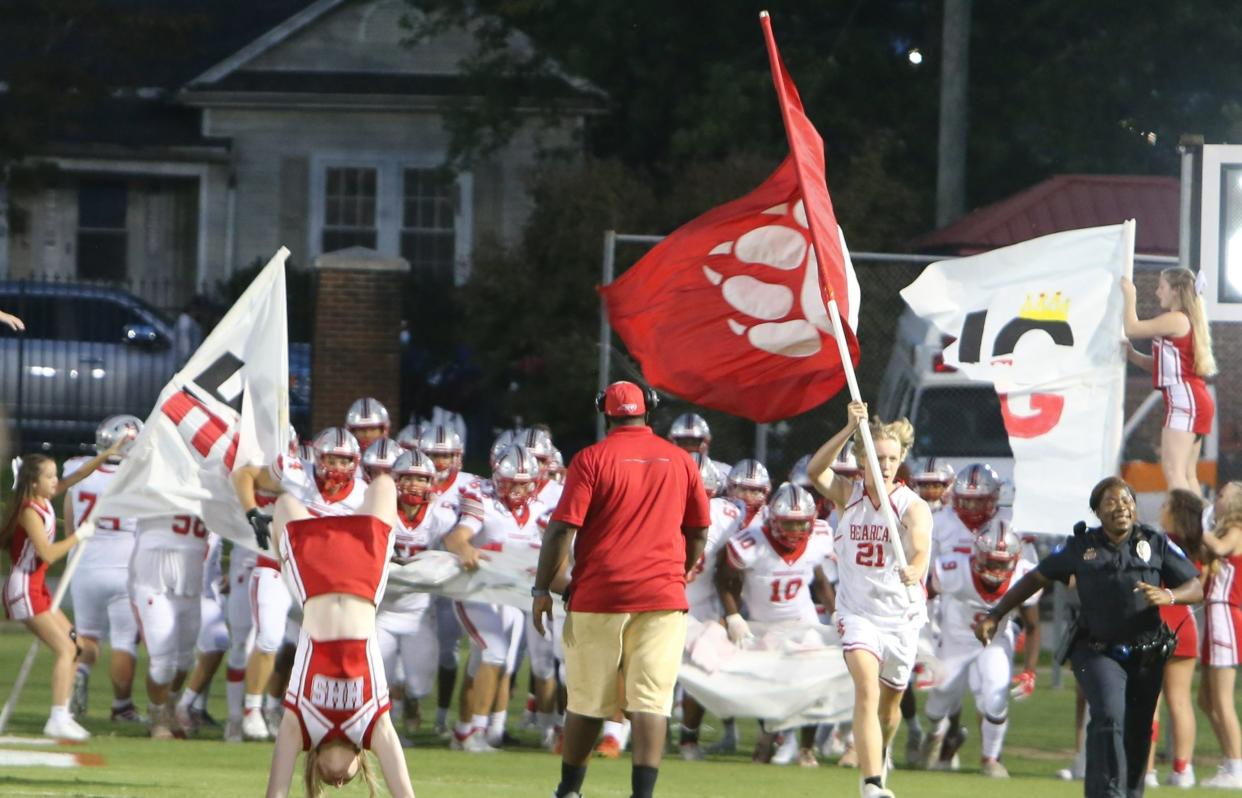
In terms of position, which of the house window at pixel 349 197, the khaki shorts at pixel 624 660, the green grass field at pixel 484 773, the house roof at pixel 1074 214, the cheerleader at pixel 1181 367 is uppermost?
the house window at pixel 349 197

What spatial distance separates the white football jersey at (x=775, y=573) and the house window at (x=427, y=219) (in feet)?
68.1

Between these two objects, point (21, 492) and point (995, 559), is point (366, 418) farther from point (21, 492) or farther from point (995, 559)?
point (995, 559)

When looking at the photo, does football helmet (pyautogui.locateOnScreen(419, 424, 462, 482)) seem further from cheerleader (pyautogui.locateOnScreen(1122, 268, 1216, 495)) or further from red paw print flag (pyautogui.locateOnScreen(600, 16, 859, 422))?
cheerleader (pyautogui.locateOnScreen(1122, 268, 1216, 495))

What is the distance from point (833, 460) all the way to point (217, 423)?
4.21 meters

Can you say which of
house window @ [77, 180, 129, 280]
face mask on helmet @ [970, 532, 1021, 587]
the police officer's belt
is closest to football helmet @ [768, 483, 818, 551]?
face mask on helmet @ [970, 532, 1021, 587]

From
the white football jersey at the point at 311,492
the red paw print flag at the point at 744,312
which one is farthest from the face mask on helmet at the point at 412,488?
the red paw print flag at the point at 744,312

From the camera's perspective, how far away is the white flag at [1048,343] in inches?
546

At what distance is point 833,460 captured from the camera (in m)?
11.3

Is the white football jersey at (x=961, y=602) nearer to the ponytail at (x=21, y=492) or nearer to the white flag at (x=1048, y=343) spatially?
the white flag at (x=1048, y=343)

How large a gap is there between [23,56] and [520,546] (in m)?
21.7

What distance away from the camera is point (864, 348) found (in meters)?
19.7

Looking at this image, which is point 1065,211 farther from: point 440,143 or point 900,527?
point 900,527

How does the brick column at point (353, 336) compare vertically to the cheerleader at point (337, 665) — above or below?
above

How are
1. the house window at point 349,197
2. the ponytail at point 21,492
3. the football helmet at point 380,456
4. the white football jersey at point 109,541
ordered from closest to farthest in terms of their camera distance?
1. the ponytail at point 21,492
2. the football helmet at point 380,456
3. the white football jersey at point 109,541
4. the house window at point 349,197
